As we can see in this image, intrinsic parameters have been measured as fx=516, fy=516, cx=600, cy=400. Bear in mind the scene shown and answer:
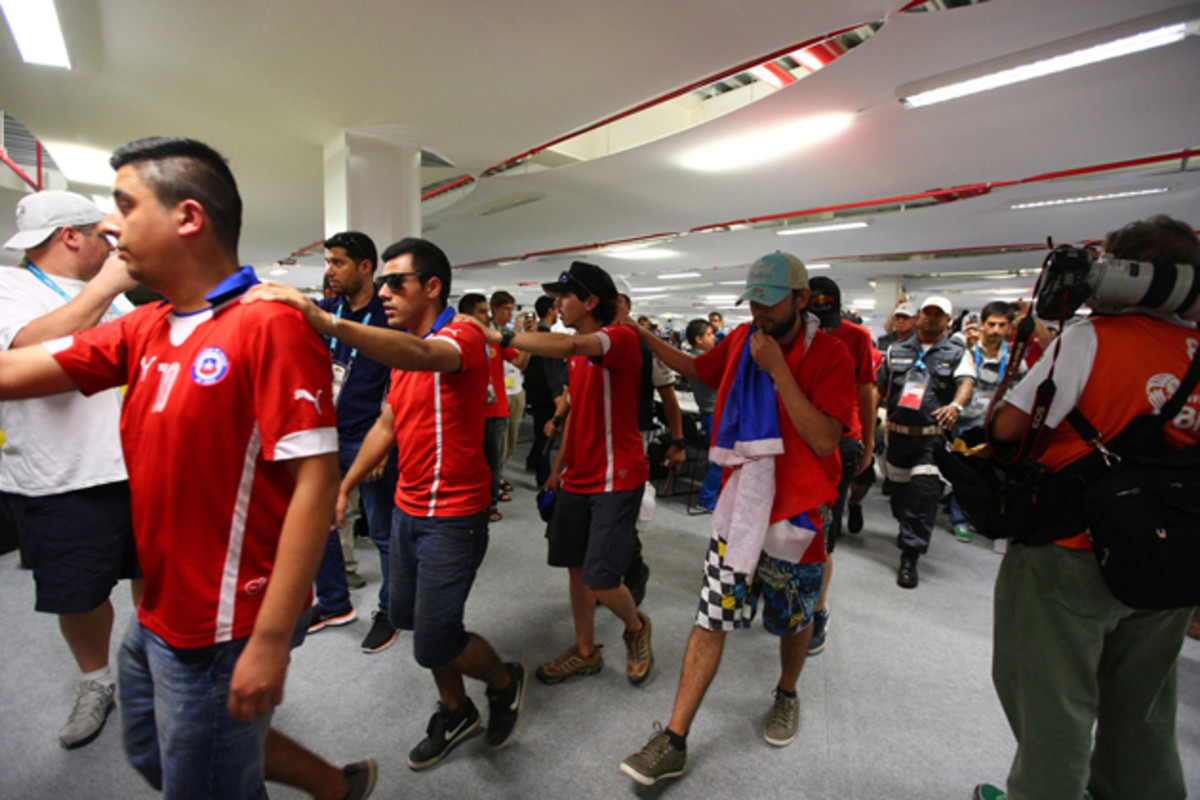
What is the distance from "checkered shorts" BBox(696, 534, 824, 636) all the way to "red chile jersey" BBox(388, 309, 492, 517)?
2.74 feet

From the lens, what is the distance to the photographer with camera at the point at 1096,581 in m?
1.21

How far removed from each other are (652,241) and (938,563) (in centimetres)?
652

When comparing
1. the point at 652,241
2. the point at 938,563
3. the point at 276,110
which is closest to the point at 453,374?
the point at 276,110

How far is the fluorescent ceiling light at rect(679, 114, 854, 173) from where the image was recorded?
12.4 feet

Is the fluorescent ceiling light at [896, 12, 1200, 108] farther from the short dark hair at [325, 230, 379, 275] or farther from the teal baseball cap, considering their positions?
the short dark hair at [325, 230, 379, 275]

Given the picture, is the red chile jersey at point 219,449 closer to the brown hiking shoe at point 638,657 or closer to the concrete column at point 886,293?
the brown hiking shoe at point 638,657

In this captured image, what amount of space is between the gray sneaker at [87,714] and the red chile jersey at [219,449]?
154cm

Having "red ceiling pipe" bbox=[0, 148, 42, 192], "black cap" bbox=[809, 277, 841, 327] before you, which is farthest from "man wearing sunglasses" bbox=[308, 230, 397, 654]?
"red ceiling pipe" bbox=[0, 148, 42, 192]

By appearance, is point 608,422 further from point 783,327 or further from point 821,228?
point 821,228

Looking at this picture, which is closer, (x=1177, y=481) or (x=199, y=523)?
(x=199, y=523)

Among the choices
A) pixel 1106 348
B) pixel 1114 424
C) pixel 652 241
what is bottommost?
pixel 1114 424

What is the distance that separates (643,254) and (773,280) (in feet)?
29.2

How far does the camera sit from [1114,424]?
124 centimetres

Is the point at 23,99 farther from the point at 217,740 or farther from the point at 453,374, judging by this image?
the point at 217,740
